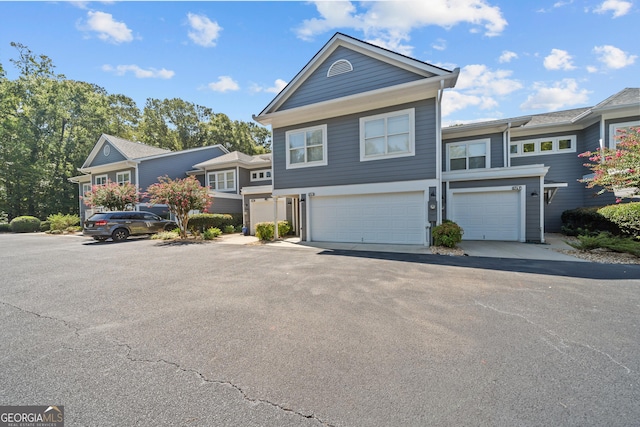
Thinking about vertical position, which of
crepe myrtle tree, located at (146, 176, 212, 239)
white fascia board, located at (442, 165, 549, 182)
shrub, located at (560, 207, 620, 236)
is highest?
white fascia board, located at (442, 165, 549, 182)

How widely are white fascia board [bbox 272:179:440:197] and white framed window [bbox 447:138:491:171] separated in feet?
14.9

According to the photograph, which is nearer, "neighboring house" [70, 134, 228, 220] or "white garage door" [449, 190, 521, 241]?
"white garage door" [449, 190, 521, 241]

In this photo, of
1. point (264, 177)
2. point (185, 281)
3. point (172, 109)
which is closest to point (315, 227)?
point (185, 281)

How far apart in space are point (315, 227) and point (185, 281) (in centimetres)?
669

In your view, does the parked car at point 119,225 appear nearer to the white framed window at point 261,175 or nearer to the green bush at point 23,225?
the white framed window at point 261,175

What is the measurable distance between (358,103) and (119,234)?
1383cm

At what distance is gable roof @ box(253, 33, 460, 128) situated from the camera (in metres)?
8.84

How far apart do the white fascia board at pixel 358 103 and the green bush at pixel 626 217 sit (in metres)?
7.62

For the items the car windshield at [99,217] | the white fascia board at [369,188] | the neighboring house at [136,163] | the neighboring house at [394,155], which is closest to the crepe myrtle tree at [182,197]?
the car windshield at [99,217]

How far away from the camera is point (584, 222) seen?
11.3 m

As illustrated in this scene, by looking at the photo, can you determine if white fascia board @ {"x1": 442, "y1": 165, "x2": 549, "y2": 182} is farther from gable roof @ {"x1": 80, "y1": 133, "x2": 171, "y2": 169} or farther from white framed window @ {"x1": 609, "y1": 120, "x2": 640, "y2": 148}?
gable roof @ {"x1": 80, "y1": 133, "x2": 171, "y2": 169}

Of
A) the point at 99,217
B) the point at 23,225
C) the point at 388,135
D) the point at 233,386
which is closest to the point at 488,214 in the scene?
the point at 388,135

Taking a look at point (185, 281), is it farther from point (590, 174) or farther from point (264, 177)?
point (590, 174)

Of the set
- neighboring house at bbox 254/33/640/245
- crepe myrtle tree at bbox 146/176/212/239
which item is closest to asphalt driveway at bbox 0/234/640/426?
neighboring house at bbox 254/33/640/245
